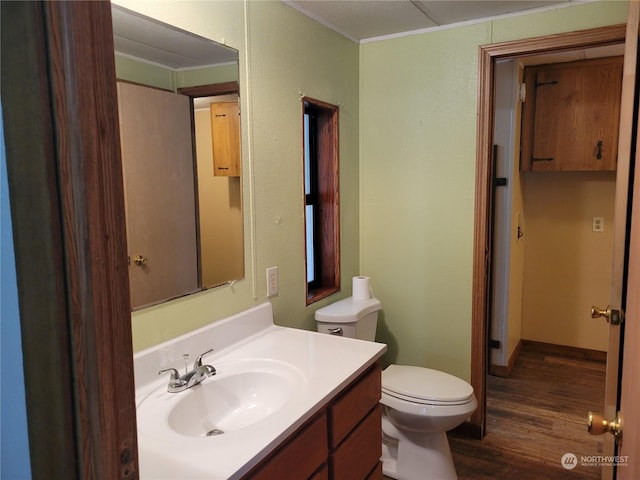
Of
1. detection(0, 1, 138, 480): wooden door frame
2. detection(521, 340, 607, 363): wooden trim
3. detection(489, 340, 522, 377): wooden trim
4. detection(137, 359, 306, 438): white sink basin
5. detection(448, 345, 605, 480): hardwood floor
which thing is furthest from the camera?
detection(521, 340, 607, 363): wooden trim

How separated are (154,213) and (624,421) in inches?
51.9

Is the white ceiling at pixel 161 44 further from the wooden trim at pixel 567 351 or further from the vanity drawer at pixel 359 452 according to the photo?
the wooden trim at pixel 567 351

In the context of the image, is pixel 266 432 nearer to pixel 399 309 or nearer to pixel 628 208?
pixel 628 208

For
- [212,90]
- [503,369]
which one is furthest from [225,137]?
[503,369]

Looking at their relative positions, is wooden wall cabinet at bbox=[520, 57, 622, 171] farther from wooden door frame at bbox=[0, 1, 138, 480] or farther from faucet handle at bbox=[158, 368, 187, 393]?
wooden door frame at bbox=[0, 1, 138, 480]

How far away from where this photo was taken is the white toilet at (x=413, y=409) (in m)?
2.04

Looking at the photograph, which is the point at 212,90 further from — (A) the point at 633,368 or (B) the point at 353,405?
(A) the point at 633,368

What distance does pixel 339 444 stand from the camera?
4.69ft

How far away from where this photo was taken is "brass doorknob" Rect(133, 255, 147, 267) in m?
1.39

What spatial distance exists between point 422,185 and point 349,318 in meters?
0.86

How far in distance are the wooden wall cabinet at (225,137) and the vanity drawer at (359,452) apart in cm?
99

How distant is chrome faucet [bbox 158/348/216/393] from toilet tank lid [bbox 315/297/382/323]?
80cm

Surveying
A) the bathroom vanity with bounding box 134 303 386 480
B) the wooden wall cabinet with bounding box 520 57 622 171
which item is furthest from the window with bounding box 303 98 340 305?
the wooden wall cabinet with bounding box 520 57 622 171

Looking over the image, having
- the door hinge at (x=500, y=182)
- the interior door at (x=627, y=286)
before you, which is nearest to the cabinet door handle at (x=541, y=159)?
the door hinge at (x=500, y=182)
